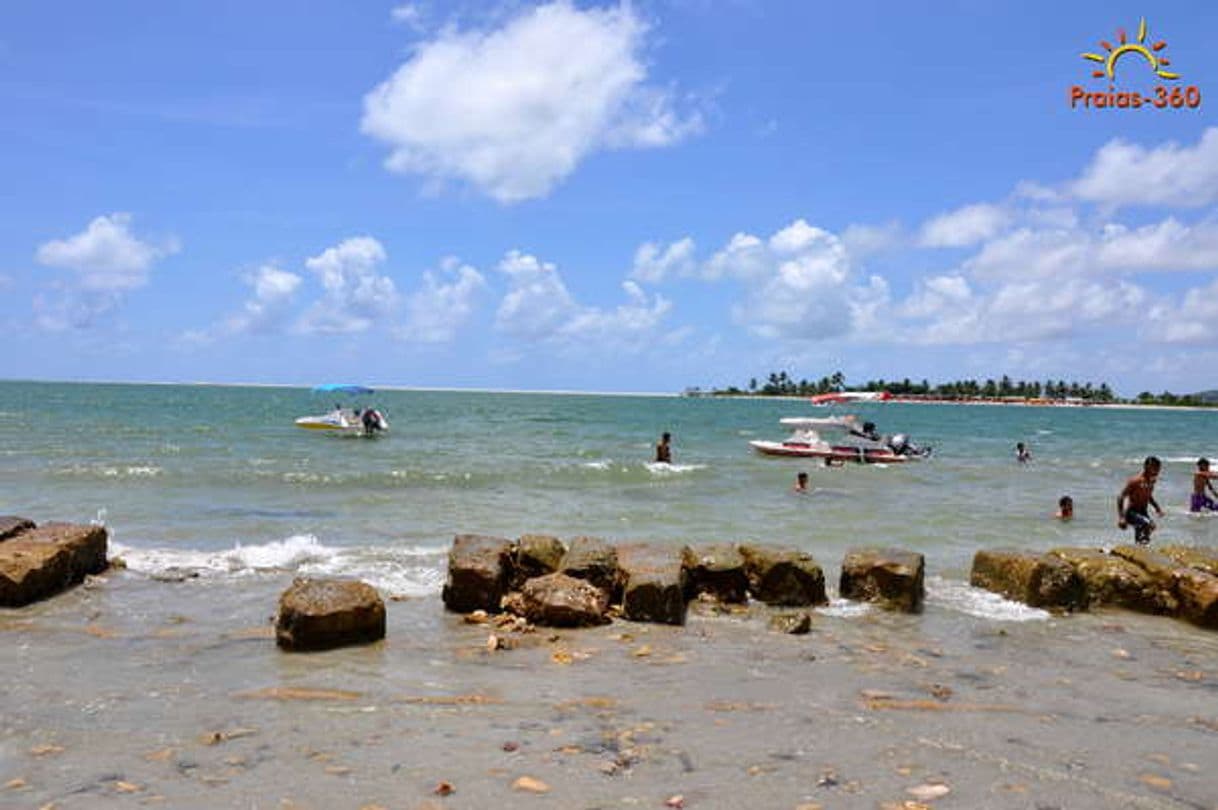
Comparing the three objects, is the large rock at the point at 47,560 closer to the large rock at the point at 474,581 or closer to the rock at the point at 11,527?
the rock at the point at 11,527

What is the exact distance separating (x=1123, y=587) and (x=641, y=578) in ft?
19.5

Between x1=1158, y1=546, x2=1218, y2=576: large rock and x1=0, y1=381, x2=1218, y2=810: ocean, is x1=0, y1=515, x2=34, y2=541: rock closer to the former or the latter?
x1=0, y1=381, x2=1218, y2=810: ocean

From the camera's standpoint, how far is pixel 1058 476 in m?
34.7

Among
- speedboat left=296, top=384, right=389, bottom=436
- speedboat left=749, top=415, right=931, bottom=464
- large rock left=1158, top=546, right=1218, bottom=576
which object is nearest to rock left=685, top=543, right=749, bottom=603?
large rock left=1158, top=546, right=1218, bottom=576

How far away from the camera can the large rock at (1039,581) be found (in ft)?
34.8

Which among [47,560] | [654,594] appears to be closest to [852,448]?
[654,594]

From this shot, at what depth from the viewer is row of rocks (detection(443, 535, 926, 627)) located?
9484mm

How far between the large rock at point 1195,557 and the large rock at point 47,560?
13650mm

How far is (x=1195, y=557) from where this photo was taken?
37.9 feet

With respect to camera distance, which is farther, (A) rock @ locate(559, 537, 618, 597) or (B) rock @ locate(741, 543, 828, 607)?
(B) rock @ locate(741, 543, 828, 607)

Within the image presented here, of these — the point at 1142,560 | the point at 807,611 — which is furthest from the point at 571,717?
the point at 1142,560

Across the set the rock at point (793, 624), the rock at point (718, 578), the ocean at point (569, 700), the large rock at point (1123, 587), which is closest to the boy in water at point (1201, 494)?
the ocean at point (569, 700)

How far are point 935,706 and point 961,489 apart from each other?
23412 mm

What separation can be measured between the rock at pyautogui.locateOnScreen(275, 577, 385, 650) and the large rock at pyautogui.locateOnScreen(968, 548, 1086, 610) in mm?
7568
